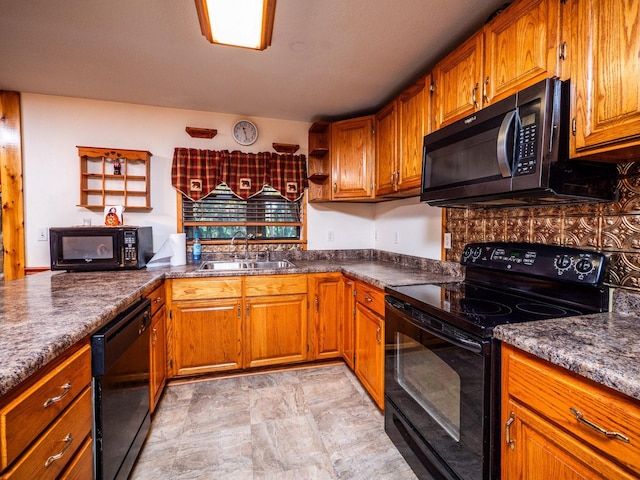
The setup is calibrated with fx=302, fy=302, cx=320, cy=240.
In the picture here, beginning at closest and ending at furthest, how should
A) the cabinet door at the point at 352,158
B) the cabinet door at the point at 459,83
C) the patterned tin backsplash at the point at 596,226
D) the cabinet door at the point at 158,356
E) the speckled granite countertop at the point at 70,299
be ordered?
the speckled granite countertop at the point at 70,299 < the patterned tin backsplash at the point at 596,226 < the cabinet door at the point at 459,83 < the cabinet door at the point at 158,356 < the cabinet door at the point at 352,158

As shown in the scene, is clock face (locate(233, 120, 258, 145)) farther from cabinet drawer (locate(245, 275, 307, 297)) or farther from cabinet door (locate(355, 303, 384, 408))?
cabinet door (locate(355, 303, 384, 408))

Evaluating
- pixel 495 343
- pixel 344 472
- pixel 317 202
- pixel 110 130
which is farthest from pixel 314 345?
pixel 110 130

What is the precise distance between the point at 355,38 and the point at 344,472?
2.30 m

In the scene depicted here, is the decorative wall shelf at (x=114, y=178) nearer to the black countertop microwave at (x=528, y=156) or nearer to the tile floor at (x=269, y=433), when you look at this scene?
the tile floor at (x=269, y=433)

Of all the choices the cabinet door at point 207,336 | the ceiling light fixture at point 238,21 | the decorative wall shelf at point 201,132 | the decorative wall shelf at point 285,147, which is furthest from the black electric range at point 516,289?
the decorative wall shelf at point 201,132

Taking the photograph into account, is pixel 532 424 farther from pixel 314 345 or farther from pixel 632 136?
pixel 314 345

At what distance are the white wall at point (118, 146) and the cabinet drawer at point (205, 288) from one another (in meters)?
0.75

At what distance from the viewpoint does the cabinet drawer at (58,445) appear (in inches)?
29.9

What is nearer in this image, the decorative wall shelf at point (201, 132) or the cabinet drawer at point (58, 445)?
the cabinet drawer at point (58, 445)

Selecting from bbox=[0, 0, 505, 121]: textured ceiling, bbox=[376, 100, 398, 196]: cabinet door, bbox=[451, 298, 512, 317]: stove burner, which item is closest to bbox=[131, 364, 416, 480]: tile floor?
bbox=[451, 298, 512, 317]: stove burner

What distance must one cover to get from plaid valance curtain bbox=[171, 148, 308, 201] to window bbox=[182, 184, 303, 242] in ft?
0.30

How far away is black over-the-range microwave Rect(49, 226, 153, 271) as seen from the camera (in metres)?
2.09

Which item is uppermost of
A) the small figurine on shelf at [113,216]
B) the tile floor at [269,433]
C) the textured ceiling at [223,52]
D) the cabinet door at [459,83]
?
the textured ceiling at [223,52]

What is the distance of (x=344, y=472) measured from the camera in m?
1.48
